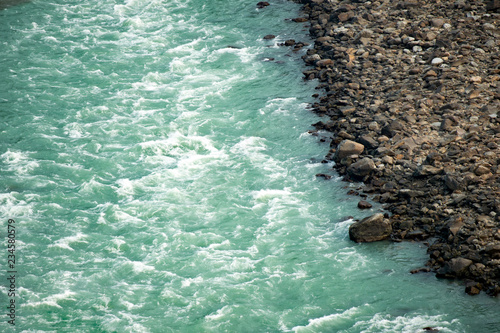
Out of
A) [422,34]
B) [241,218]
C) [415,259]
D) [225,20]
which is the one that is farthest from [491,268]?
[225,20]

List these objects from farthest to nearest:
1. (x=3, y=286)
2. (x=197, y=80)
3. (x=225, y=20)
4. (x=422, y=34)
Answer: (x=225, y=20)
(x=197, y=80)
(x=422, y=34)
(x=3, y=286)

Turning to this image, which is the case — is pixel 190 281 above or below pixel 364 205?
below

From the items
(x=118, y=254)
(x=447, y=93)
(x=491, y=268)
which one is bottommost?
(x=118, y=254)

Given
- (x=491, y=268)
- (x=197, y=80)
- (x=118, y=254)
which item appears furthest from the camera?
(x=197, y=80)

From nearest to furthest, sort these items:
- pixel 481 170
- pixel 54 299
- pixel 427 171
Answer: pixel 54 299 → pixel 481 170 → pixel 427 171

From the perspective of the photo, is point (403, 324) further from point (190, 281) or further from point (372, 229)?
point (190, 281)

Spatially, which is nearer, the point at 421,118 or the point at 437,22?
the point at 421,118

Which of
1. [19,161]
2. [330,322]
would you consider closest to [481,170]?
[330,322]

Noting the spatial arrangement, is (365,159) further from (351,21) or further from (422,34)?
(351,21)
